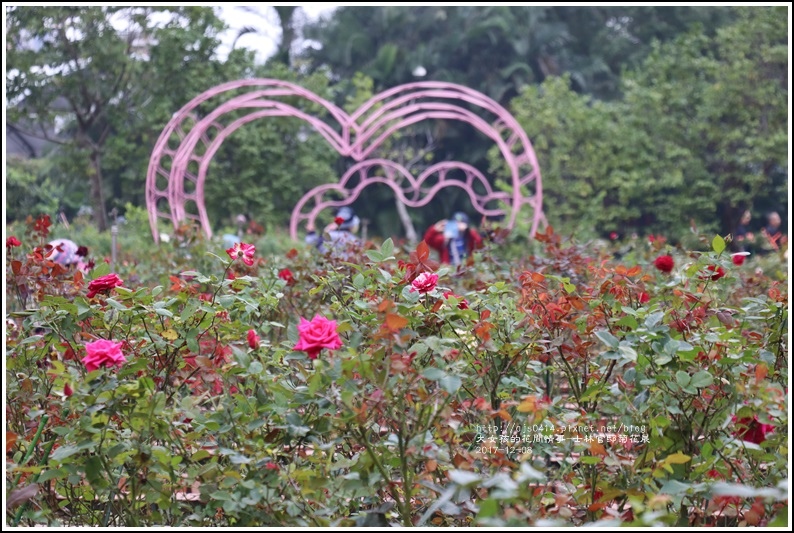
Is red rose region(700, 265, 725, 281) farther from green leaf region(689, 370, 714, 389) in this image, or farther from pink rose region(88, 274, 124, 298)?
pink rose region(88, 274, 124, 298)

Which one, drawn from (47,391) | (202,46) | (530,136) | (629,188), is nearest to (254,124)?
(202,46)

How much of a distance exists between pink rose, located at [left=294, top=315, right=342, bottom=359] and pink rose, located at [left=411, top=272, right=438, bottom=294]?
332 millimetres

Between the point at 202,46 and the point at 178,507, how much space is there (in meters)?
14.9

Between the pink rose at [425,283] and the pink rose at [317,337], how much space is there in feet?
1.09

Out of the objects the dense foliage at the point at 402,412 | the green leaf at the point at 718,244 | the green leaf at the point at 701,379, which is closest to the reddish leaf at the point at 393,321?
the dense foliage at the point at 402,412

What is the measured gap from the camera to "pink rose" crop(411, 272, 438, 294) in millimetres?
1713

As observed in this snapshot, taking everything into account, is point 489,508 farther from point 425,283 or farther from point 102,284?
point 102,284

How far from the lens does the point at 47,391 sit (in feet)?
6.86

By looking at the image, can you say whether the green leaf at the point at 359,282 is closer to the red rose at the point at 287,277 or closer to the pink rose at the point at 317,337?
the pink rose at the point at 317,337

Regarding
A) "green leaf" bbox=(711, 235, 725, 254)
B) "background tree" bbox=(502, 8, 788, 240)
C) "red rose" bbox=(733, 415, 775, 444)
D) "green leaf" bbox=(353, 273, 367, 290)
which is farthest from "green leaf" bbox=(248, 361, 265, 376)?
"background tree" bbox=(502, 8, 788, 240)

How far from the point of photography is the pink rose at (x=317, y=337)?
140 centimetres

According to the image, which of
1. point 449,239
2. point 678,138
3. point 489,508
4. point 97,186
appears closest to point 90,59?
point 97,186

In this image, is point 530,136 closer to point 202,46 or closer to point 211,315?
point 202,46

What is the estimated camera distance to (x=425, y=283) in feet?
5.64
